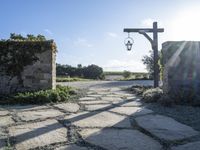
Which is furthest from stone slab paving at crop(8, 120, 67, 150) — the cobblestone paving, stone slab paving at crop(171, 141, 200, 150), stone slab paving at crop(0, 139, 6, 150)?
stone slab paving at crop(171, 141, 200, 150)

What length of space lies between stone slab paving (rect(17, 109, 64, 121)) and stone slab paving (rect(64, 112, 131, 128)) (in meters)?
0.35

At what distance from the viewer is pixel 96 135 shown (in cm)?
349

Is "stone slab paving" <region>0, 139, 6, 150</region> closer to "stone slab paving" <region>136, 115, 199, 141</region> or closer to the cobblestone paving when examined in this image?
the cobblestone paving

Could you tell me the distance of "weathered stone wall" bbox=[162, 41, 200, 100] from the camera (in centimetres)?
662

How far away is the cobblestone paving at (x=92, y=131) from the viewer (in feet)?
10.3

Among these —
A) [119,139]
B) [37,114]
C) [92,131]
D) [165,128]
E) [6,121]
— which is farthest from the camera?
[37,114]

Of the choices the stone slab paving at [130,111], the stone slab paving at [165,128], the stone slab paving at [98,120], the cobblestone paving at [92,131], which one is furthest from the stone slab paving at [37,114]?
the stone slab paving at [165,128]

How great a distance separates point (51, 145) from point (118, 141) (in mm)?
742

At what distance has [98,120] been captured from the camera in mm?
4367

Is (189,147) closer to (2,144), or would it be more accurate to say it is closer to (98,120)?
(98,120)

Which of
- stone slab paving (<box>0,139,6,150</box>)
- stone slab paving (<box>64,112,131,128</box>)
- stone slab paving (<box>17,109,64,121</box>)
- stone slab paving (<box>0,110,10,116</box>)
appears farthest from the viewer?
stone slab paving (<box>0,110,10,116</box>)

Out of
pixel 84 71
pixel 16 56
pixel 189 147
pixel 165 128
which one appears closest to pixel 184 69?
pixel 165 128

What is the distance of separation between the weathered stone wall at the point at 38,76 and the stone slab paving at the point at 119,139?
4.40 meters

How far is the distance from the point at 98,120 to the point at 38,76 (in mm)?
3935
